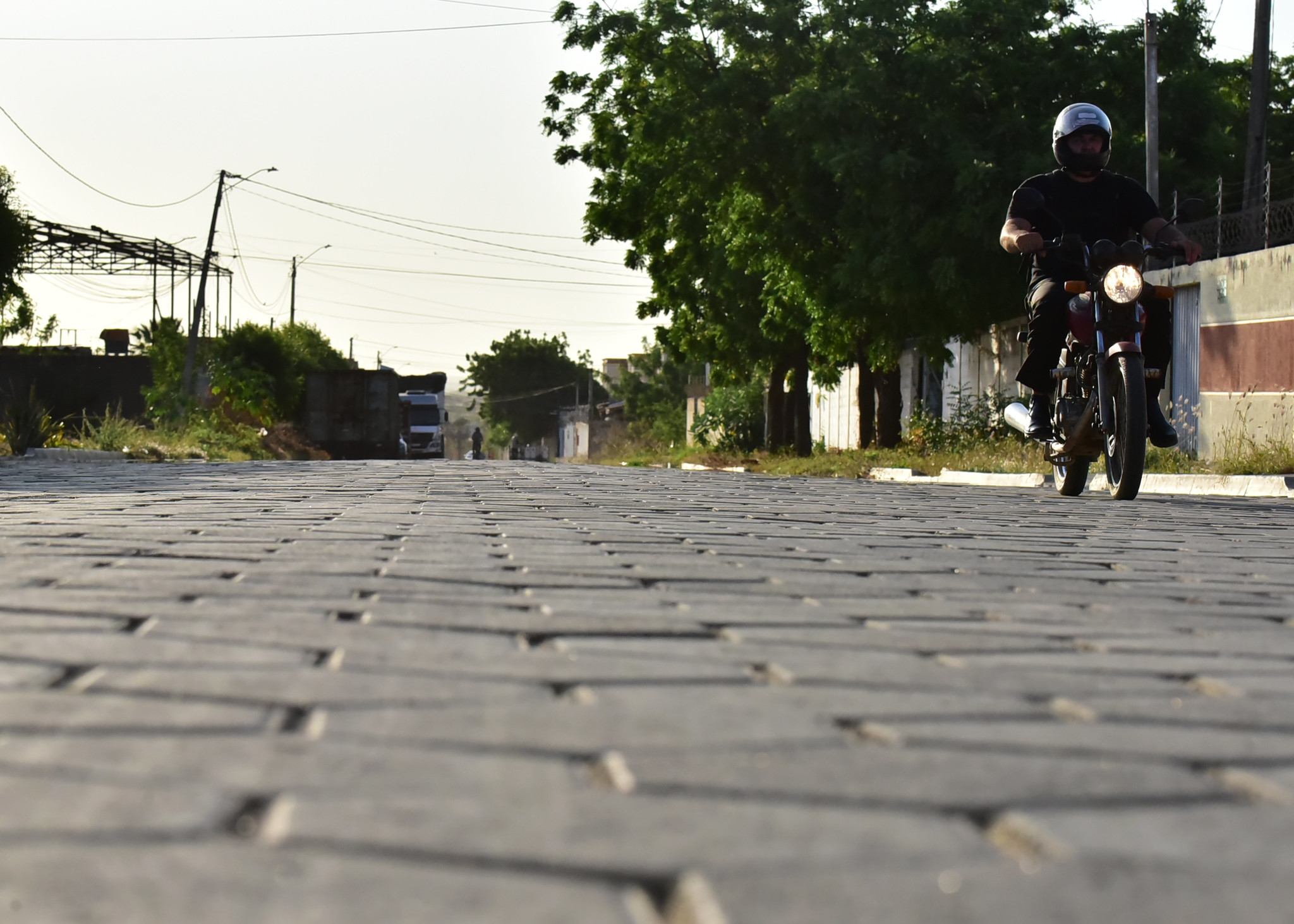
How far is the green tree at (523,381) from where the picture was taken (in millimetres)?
100438

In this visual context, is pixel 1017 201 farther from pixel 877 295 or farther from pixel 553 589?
pixel 877 295

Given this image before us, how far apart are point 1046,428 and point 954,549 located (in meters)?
3.34

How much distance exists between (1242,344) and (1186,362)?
4.63 ft

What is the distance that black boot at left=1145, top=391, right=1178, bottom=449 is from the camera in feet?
24.1

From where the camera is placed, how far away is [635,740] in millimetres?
2002

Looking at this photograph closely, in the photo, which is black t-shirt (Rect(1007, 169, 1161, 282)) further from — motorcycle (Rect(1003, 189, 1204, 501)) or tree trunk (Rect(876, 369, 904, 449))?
tree trunk (Rect(876, 369, 904, 449))

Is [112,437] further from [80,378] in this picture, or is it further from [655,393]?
[655,393]

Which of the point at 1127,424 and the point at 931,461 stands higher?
the point at 1127,424

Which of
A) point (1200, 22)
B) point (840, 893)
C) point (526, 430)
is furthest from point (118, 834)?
point (526, 430)

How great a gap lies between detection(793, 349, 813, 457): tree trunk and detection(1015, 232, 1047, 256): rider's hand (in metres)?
19.6

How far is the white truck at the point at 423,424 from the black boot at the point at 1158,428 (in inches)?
1852

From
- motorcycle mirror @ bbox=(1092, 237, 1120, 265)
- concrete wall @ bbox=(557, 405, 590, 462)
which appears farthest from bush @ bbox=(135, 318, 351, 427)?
concrete wall @ bbox=(557, 405, 590, 462)

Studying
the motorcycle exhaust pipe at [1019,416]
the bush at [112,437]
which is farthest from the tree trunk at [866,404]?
the motorcycle exhaust pipe at [1019,416]

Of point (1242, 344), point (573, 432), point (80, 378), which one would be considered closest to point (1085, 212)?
point (1242, 344)
